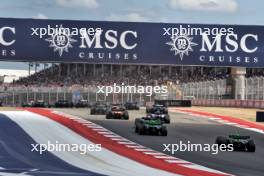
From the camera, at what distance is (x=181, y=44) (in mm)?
39500

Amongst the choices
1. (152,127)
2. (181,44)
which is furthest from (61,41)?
(152,127)

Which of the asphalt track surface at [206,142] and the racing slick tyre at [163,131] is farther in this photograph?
the racing slick tyre at [163,131]

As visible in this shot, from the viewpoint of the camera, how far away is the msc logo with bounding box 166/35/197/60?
3950 centimetres

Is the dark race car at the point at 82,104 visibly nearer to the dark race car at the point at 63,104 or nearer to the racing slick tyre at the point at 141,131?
the dark race car at the point at 63,104

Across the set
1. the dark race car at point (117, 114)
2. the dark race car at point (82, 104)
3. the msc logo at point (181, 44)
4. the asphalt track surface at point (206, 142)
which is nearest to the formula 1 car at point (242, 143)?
the asphalt track surface at point (206, 142)

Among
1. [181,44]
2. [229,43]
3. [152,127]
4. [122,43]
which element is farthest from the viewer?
[229,43]

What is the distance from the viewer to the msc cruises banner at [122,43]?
38.9 metres

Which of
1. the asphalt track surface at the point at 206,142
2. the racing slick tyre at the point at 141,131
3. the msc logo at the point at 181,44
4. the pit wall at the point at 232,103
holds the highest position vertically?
the msc logo at the point at 181,44

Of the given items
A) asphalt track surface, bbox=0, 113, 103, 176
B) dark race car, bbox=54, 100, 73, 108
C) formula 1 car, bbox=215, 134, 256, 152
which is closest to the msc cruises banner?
asphalt track surface, bbox=0, 113, 103, 176

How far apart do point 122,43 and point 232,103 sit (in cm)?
1825

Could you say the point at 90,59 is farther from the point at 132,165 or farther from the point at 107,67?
the point at 107,67

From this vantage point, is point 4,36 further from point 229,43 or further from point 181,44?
point 229,43

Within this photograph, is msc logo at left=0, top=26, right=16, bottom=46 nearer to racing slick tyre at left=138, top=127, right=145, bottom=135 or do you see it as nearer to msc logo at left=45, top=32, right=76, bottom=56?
msc logo at left=45, top=32, right=76, bottom=56

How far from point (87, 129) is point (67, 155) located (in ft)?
31.8
